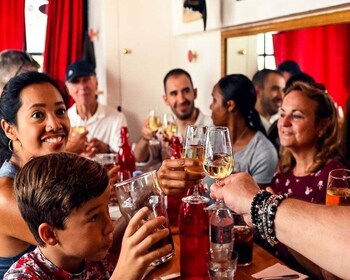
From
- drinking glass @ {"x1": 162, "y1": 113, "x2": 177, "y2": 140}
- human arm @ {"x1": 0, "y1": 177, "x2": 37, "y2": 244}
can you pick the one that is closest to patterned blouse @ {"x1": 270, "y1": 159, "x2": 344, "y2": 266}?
drinking glass @ {"x1": 162, "y1": 113, "x2": 177, "y2": 140}

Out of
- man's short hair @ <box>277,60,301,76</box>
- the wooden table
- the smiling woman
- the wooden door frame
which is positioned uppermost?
the wooden door frame

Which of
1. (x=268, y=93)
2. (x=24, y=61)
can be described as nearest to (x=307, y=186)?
(x=268, y=93)

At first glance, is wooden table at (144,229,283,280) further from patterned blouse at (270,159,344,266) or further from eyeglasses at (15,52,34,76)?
eyeglasses at (15,52,34,76)

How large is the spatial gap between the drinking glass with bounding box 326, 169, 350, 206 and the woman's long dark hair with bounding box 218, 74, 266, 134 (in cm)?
121

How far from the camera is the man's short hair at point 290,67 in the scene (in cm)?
237

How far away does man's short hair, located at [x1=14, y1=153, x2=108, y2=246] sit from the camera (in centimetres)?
104

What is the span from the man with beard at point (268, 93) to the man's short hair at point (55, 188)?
1.68m

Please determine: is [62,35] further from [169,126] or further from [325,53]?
[325,53]

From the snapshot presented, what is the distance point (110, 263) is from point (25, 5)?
141 inches

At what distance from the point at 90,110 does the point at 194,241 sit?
101 inches

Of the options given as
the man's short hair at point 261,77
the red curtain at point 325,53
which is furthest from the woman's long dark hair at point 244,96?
the red curtain at point 325,53

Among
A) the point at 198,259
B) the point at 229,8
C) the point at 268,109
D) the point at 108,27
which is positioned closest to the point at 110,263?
the point at 198,259

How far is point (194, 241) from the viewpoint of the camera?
1226mm

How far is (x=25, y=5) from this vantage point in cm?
420
